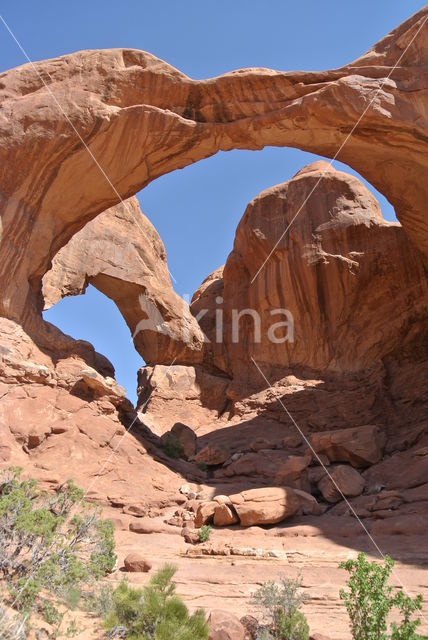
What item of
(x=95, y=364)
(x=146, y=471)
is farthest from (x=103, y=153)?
(x=146, y=471)

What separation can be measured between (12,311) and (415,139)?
1045 cm

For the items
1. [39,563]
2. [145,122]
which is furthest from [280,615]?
[145,122]

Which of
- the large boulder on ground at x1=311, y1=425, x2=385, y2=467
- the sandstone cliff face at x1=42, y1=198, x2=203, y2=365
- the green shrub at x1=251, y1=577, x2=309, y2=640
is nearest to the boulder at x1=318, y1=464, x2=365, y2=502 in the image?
the large boulder on ground at x1=311, y1=425, x2=385, y2=467

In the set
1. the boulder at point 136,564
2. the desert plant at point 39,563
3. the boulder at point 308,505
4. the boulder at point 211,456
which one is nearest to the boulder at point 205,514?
the boulder at point 308,505

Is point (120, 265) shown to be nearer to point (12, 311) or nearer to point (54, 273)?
point (54, 273)

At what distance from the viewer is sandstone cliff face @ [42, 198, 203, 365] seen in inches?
730

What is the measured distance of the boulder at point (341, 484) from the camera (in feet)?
38.8

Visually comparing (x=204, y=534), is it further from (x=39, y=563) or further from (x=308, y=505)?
(x=39, y=563)

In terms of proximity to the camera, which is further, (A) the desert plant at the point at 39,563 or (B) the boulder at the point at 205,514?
(B) the boulder at the point at 205,514

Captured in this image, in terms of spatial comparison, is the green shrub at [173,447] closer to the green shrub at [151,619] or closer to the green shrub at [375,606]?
the green shrub at [151,619]

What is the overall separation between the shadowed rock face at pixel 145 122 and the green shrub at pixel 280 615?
9.20 m

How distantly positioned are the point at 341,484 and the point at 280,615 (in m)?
6.79

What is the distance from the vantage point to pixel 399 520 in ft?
32.0

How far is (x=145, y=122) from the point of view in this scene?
44.6 ft
